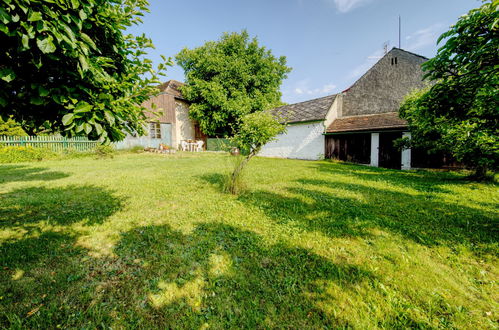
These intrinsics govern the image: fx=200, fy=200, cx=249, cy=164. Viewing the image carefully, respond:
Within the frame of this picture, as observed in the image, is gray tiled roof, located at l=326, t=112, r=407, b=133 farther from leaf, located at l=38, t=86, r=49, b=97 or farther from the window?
the window

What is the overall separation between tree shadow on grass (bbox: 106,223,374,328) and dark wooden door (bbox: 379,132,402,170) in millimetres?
13232

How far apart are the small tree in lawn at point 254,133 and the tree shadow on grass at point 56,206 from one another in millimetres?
3059

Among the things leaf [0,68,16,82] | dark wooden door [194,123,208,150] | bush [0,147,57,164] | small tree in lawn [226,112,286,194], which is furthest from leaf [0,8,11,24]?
dark wooden door [194,123,208,150]

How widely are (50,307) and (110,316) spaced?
0.66 m

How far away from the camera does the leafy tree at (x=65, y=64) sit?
5.10 ft

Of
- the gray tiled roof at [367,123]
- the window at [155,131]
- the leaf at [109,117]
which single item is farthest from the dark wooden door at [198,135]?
the leaf at [109,117]

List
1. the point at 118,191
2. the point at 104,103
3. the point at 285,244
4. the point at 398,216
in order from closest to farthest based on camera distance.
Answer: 1. the point at 104,103
2. the point at 285,244
3. the point at 398,216
4. the point at 118,191

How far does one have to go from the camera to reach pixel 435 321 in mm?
1873

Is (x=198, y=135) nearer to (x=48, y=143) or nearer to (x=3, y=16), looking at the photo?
(x=48, y=143)

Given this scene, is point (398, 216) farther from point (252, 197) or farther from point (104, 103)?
point (104, 103)

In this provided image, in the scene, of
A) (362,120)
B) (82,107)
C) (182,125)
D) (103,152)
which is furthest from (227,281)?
(182,125)

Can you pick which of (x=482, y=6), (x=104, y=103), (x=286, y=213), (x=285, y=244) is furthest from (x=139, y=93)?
(x=482, y=6)

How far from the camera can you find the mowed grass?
195 cm

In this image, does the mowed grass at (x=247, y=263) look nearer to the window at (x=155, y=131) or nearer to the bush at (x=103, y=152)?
the bush at (x=103, y=152)
